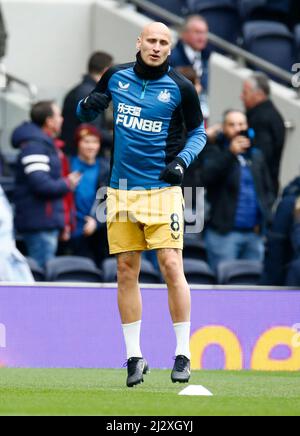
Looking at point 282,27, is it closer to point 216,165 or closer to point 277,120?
point 277,120

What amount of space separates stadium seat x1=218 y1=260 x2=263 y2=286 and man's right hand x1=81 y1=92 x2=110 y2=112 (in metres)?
4.47

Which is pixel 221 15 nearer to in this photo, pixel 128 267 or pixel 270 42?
pixel 270 42

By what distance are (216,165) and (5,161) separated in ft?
8.99

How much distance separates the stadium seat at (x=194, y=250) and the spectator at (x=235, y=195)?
9cm

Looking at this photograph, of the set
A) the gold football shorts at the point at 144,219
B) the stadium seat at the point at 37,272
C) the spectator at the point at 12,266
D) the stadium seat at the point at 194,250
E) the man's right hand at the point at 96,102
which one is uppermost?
the man's right hand at the point at 96,102

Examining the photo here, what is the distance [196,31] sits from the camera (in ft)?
52.6

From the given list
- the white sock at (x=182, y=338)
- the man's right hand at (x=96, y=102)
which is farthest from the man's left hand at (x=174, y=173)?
the white sock at (x=182, y=338)

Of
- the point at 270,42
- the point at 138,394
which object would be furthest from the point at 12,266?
the point at 270,42

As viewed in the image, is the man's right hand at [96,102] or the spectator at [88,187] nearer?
the man's right hand at [96,102]

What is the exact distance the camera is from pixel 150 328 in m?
11.8

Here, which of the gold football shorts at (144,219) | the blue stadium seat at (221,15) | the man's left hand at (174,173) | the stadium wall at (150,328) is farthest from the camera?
the blue stadium seat at (221,15)

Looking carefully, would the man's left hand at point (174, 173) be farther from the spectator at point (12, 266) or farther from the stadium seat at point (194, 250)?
the stadium seat at point (194, 250)

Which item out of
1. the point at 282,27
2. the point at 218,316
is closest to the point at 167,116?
the point at 218,316

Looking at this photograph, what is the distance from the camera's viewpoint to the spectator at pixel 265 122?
49.0 ft
